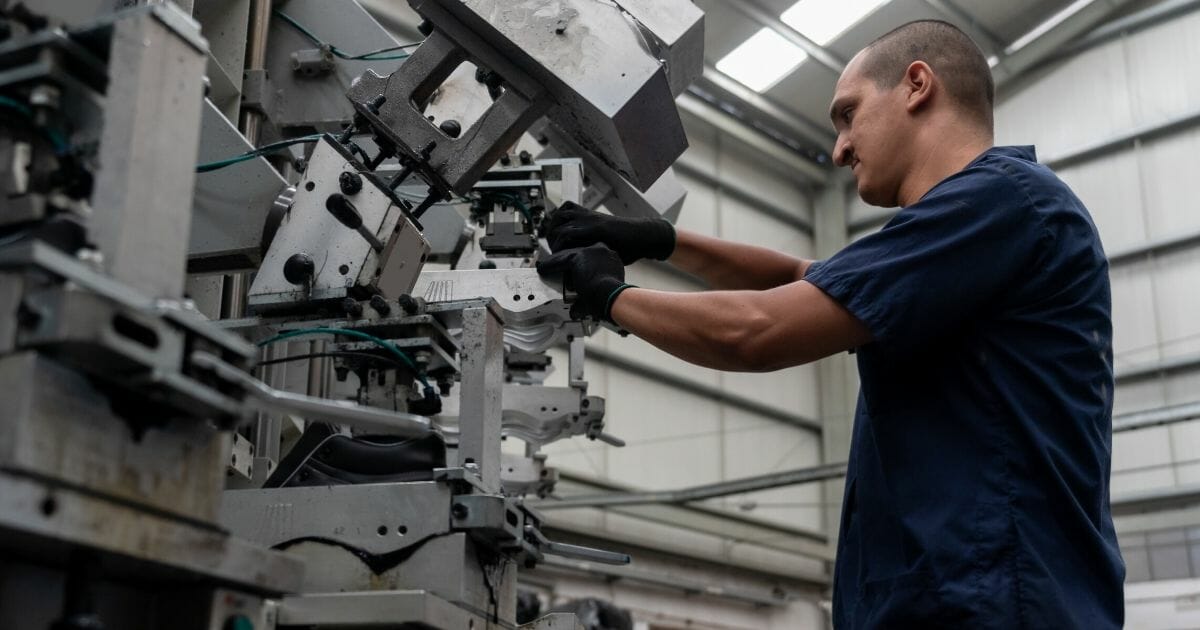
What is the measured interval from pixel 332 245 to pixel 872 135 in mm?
723

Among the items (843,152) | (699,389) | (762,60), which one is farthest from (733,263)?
(762,60)

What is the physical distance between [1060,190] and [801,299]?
0.32 m

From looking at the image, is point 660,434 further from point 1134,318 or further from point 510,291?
point 510,291

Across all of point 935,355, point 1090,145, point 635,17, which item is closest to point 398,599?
point 935,355

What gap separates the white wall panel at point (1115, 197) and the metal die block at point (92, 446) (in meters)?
7.54

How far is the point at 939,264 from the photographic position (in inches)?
49.3

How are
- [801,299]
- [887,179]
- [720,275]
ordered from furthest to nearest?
[720,275] < [887,179] < [801,299]

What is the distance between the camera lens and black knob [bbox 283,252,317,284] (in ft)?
5.19

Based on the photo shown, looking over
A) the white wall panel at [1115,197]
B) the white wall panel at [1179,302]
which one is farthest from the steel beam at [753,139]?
the white wall panel at [1179,302]

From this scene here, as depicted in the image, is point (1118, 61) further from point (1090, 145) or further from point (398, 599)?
point (398, 599)

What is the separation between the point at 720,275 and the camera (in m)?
1.98

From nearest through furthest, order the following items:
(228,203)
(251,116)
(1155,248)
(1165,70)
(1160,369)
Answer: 1. (228,203)
2. (251,116)
3. (1160,369)
4. (1155,248)
5. (1165,70)

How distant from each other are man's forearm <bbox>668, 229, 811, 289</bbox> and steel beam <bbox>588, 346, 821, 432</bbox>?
5238mm

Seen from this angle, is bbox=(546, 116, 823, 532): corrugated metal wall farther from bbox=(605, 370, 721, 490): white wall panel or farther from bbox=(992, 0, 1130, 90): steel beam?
bbox=(992, 0, 1130, 90): steel beam
